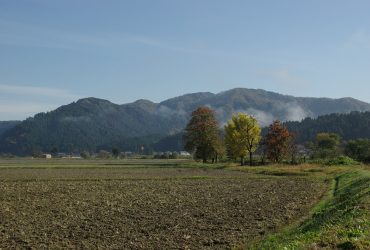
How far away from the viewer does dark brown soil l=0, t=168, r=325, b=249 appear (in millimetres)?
20781

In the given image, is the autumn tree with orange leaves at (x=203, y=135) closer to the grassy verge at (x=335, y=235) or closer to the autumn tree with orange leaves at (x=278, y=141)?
the autumn tree with orange leaves at (x=278, y=141)

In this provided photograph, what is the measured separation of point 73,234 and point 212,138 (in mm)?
90516

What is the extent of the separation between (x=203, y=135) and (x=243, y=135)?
40.8 feet

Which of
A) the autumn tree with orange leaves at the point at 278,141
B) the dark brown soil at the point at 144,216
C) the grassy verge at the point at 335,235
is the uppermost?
the autumn tree with orange leaves at the point at 278,141

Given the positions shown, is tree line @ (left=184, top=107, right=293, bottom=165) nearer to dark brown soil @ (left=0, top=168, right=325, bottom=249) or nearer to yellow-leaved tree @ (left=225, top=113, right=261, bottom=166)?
yellow-leaved tree @ (left=225, top=113, right=261, bottom=166)

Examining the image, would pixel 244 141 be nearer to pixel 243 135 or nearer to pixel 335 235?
pixel 243 135

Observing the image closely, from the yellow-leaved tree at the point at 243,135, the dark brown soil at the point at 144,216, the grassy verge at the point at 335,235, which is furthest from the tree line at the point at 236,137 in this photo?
the grassy verge at the point at 335,235

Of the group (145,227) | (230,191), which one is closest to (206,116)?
(230,191)

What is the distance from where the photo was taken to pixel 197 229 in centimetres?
2341

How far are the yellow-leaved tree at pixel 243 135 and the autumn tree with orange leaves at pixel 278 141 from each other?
409 cm

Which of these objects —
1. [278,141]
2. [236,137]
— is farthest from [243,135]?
[278,141]

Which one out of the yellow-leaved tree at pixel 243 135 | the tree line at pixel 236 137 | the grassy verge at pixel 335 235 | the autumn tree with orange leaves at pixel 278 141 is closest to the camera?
the grassy verge at pixel 335 235

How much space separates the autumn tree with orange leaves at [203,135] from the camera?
11238 cm

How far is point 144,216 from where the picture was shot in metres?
27.6
